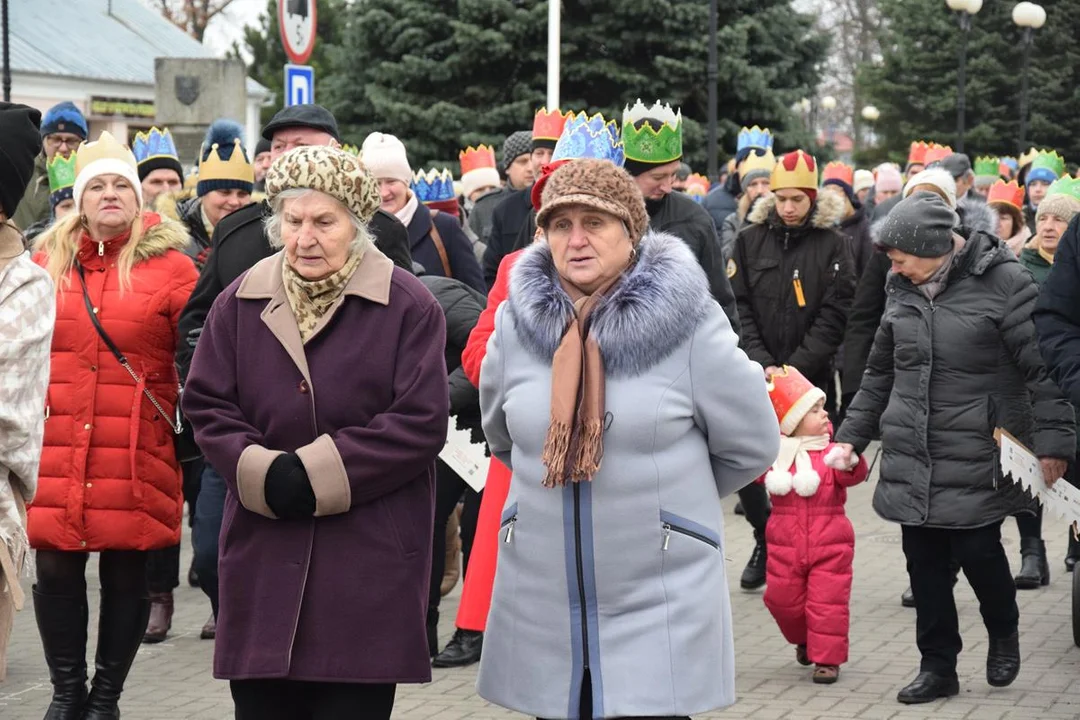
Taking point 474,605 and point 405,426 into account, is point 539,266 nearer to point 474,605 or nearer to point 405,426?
point 405,426

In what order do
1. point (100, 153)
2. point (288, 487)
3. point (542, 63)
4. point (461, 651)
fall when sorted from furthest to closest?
1. point (542, 63)
2. point (461, 651)
3. point (100, 153)
4. point (288, 487)

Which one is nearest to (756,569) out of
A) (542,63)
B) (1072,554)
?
(1072,554)

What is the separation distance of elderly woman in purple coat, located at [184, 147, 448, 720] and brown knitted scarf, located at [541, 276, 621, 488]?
0.46 meters

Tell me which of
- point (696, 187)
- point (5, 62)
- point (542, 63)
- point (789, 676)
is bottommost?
point (789, 676)

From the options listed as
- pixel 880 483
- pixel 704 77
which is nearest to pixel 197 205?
pixel 880 483

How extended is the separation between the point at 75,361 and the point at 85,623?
935mm

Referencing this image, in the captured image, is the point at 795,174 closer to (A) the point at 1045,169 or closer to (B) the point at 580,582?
(B) the point at 580,582

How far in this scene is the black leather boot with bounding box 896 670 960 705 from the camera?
715 centimetres

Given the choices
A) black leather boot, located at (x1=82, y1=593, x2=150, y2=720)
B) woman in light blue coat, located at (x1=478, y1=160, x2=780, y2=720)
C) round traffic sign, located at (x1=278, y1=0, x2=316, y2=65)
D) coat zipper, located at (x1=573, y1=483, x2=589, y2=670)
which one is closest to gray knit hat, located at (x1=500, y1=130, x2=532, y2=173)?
round traffic sign, located at (x1=278, y1=0, x2=316, y2=65)

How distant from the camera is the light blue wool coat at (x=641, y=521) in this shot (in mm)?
4496

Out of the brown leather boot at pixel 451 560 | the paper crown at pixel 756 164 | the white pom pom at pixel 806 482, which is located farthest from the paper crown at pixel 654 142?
the paper crown at pixel 756 164

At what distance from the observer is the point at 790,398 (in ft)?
24.7

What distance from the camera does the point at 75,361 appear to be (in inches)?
263

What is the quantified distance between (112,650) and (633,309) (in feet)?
9.72
